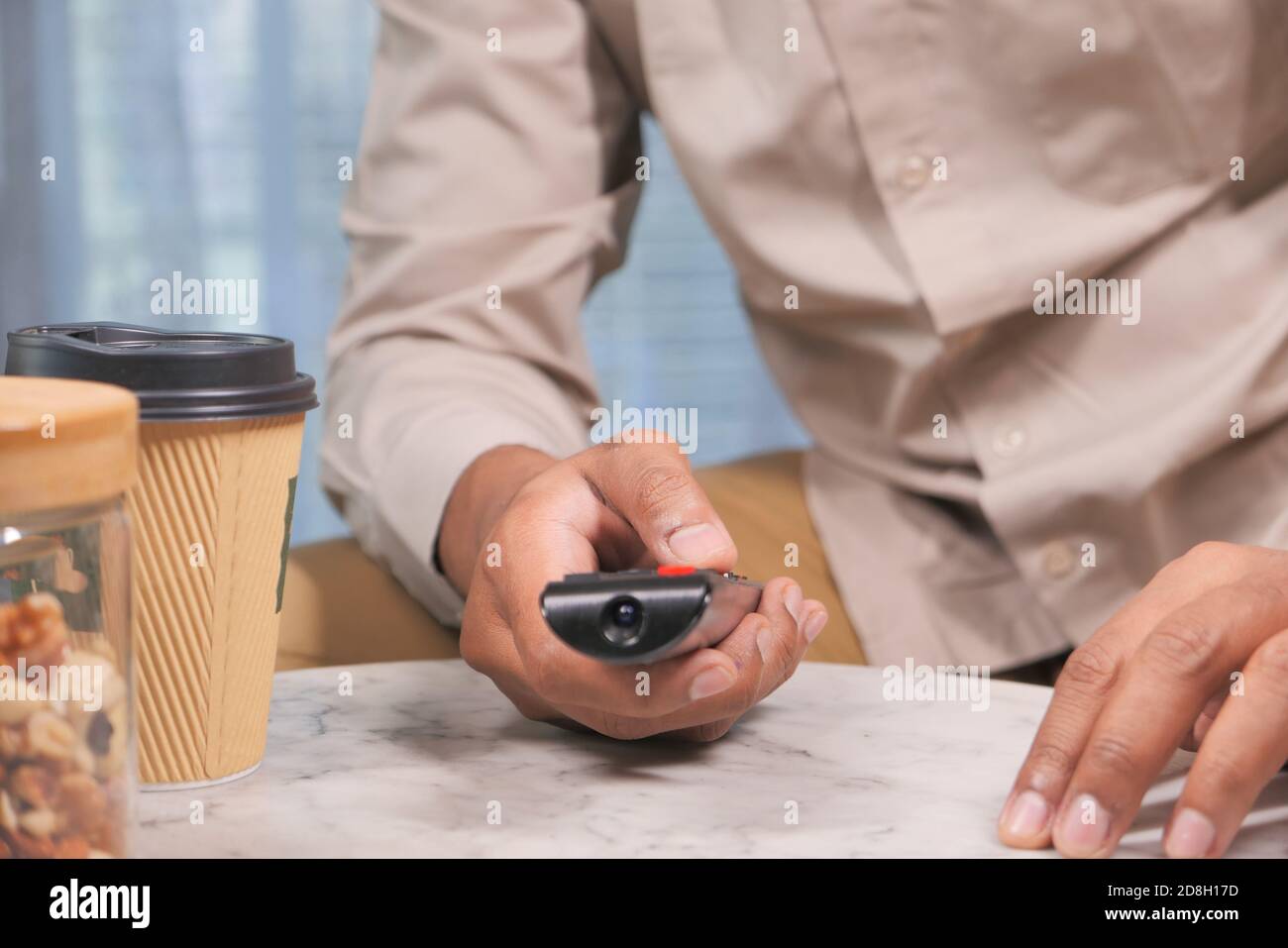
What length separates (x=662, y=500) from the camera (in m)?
0.49

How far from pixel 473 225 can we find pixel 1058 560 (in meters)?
0.44

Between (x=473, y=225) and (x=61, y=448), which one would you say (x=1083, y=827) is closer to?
(x=61, y=448)

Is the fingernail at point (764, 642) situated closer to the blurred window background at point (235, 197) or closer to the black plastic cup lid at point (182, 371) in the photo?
the black plastic cup lid at point (182, 371)

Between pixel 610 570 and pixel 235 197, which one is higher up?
pixel 235 197

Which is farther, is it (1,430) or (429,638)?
(429,638)

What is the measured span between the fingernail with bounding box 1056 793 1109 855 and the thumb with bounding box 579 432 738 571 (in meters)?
0.14

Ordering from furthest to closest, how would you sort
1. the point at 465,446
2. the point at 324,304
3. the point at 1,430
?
the point at 324,304 < the point at 465,446 < the point at 1,430

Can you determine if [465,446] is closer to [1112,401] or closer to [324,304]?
[1112,401]

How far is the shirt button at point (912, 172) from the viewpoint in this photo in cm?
82

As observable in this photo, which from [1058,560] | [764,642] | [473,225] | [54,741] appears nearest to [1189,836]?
[764,642]

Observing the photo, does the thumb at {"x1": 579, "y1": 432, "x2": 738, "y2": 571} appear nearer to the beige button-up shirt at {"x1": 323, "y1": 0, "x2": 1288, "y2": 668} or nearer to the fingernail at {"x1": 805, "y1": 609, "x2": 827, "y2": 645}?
the fingernail at {"x1": 805, "y1": 609, "x2": 827, "y2": 645}
